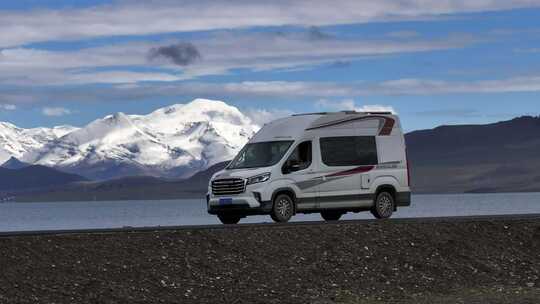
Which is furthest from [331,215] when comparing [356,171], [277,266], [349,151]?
[277,266]

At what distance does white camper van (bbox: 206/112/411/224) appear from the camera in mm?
32375

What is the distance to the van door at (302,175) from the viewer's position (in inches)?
1287

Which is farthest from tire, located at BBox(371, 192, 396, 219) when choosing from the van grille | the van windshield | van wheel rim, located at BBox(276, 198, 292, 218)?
the van grille

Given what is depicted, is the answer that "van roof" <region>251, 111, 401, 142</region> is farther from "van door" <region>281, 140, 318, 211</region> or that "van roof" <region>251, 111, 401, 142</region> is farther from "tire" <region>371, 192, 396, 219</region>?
"tire" <region>371, 192, 396, 219</region>

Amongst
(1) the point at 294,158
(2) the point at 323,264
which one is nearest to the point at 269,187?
(1) the point at 294,158

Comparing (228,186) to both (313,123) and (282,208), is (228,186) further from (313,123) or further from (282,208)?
(313,123)

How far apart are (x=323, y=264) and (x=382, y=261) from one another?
5.41ft

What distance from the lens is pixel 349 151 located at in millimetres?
34219

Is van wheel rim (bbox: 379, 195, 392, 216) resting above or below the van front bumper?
below

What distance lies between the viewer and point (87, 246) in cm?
2475

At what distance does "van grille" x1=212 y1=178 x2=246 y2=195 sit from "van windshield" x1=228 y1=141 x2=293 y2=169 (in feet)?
3.19

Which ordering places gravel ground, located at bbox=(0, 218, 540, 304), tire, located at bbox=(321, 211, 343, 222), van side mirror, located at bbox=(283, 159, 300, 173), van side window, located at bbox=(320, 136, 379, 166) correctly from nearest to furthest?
gravel ground, located at bbox=(0, 218, 540, 304) → van side mirror, located at bbox=(283, 159, 300, 173) → van side window, located at bbox=(320, 136, 379, 166) → tire, located at bbox=(321, 211, 343, 222)

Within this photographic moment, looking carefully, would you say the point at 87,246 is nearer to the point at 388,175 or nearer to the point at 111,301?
the point at 111,301

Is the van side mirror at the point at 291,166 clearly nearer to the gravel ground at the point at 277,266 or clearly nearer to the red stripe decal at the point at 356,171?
the red stripe decal at the point at 356,171
